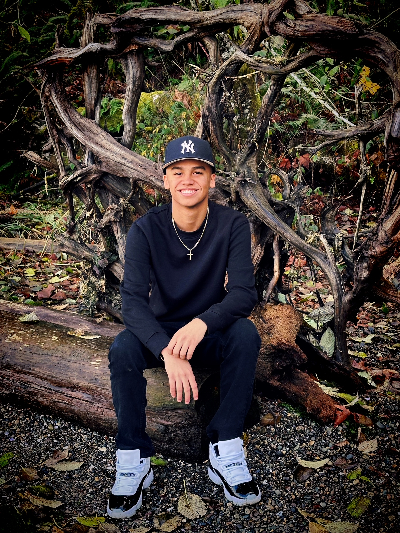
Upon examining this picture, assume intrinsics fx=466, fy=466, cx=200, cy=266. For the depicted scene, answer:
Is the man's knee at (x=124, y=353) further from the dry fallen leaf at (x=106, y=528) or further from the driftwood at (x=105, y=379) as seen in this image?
the dry fallen leaf at (x=106, y=528)

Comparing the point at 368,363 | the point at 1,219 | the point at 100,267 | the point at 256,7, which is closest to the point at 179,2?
the point at 256,7

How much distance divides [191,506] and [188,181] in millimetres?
1805

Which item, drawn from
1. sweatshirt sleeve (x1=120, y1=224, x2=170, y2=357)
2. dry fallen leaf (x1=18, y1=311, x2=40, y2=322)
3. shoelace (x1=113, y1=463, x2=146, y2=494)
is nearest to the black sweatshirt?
sweatshirt sleeve (x1=120, y1=224, x2=170, y2=357)

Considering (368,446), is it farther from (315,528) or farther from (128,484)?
(128,484)

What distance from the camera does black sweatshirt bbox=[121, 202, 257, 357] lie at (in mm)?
2785

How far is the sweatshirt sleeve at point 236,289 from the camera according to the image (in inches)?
103

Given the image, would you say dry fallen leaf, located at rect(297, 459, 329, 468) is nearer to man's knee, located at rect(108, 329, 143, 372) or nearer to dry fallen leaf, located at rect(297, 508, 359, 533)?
dry fallen leaf, located at rect(297, 508, 359, 533)

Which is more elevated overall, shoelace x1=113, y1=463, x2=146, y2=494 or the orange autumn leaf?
the orange autumn leaf

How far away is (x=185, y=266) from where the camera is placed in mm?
2891

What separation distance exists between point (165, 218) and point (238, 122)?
1.61 meters

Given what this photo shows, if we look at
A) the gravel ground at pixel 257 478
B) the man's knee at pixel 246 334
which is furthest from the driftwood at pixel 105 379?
the man's knee at pixel 246 334

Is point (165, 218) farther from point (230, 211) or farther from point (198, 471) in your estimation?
point (198, 471)

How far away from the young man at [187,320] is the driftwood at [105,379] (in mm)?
220

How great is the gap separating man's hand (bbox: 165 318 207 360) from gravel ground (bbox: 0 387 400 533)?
0.82 meters
